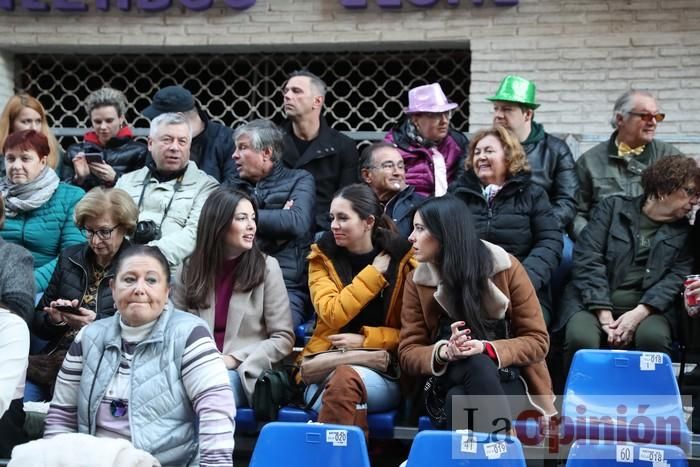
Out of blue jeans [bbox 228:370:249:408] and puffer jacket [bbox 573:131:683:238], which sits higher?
puffer jacket [bbox 573:131:683:238]

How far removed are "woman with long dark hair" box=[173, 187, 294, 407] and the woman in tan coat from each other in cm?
71

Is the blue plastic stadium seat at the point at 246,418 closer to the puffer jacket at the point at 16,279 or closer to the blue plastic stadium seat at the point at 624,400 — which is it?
the puffer jacket at the point at 16,279

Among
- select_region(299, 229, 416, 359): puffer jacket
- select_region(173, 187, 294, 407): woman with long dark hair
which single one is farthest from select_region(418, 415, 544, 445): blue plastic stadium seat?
select_region(173, 187, 294, 407): woman with long dark hair

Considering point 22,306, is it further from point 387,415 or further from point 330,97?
point 330,97

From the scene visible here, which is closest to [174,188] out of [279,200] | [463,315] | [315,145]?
[279,200]

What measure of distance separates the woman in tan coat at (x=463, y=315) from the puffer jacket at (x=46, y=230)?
221 centimetres

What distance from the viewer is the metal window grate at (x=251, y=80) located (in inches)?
336

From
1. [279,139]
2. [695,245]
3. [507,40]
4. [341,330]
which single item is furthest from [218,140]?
[695,245]

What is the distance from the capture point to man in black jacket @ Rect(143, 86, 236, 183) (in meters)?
Result: 6.63

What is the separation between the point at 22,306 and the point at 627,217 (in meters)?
3.14

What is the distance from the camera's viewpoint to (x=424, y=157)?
6.42m

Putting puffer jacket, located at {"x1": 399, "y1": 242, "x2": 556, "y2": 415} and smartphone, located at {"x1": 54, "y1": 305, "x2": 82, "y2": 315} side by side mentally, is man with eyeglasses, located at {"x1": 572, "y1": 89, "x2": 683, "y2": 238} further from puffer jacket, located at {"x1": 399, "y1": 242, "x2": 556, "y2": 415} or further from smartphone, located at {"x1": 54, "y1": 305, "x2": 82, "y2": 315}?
smartphone, located at {"x1": 54, "y1": 305, "x2": 82, "y2": 315}

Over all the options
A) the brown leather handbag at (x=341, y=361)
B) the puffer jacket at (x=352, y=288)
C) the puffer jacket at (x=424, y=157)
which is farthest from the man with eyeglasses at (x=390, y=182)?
the brown leather handbag at (x=341, y=361)

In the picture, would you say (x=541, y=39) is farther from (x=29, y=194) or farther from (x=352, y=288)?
(x=29, y=194)
